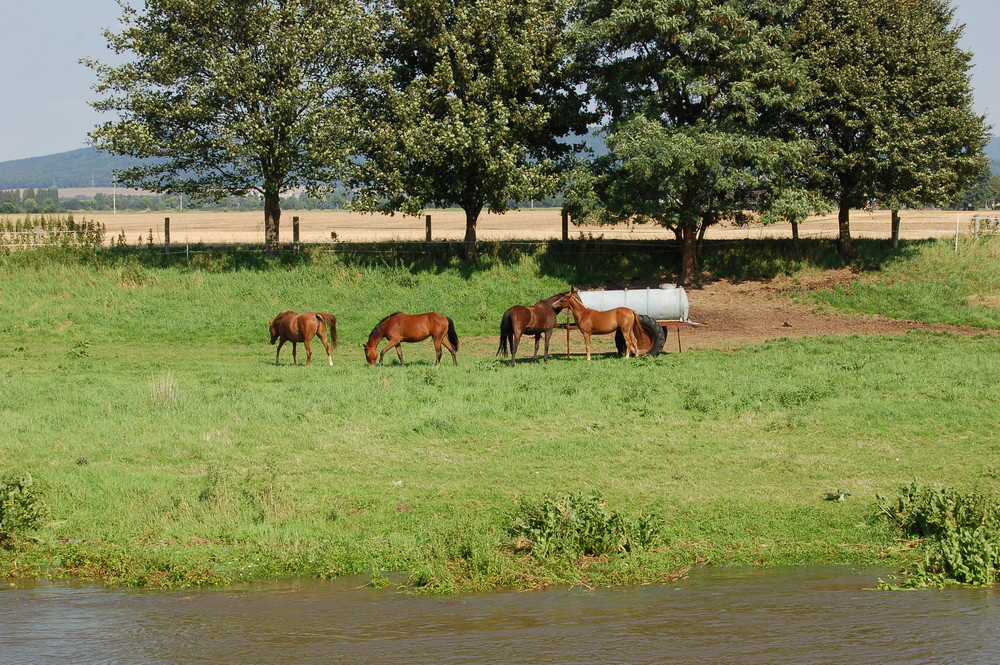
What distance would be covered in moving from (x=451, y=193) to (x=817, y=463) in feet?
70.5

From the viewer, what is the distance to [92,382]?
62.6 ft

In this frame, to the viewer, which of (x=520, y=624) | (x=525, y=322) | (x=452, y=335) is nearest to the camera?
(x=520, y=624)

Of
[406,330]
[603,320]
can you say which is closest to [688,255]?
[603,320]

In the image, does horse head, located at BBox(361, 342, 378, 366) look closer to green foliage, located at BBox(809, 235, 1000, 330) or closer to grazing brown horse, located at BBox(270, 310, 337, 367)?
grazing brown horse, located at BBox(270, 310, 337, 367)

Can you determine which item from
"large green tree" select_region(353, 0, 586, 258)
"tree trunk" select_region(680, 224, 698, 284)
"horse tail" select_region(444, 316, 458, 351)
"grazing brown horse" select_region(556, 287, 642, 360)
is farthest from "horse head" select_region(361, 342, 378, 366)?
"tree trunk" select_region(680, 224, 698, 284)

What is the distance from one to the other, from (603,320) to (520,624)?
A: 553 inches

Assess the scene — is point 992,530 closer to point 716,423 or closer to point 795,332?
point 716,423

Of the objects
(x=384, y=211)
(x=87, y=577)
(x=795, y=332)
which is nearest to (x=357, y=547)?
(x=87, y=577)

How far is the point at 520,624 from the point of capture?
8586mm

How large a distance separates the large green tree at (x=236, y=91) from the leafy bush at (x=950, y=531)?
76.7ft

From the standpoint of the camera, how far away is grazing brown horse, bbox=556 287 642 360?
22.2m

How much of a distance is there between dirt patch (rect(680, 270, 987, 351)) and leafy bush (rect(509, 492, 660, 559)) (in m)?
14.6

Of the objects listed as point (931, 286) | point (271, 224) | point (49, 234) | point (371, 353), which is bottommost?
point (371, 353)

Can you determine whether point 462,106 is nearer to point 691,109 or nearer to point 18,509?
point 691,109
